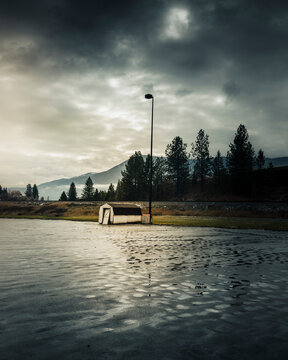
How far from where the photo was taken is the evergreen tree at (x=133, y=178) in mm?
105188

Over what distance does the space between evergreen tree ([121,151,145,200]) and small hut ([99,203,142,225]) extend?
216 ft

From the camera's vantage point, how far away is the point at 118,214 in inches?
1423

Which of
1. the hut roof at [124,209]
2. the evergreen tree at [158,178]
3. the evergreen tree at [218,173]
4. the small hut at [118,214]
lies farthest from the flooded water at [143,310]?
the evergreen tree at [158,178]

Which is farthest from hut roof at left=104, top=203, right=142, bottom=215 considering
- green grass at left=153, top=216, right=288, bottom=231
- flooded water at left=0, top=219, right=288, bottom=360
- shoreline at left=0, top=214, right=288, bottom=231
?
flooded water at left=0, top=219, right=288, bottom=360

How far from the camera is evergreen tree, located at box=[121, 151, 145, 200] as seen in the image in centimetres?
10519

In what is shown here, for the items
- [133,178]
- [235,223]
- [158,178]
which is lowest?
[235,223]

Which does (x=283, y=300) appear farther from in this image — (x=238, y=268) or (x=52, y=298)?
(x=52, y=298)

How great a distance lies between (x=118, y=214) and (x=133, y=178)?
71367mm

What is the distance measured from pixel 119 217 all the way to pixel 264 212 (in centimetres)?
2265

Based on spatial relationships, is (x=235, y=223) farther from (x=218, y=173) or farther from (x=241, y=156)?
(x=218, y=173)

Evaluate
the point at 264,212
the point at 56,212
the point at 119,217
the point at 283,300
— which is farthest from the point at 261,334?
the point at 56,212

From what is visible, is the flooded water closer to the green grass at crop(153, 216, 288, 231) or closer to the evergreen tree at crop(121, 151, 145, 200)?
the green grass at crop(153, 216, 288, 231)

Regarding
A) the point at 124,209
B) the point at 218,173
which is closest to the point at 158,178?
the point at 218,173

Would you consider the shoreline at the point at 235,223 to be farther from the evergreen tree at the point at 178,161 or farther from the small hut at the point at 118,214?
the evergreen tree at the point at 178,161
